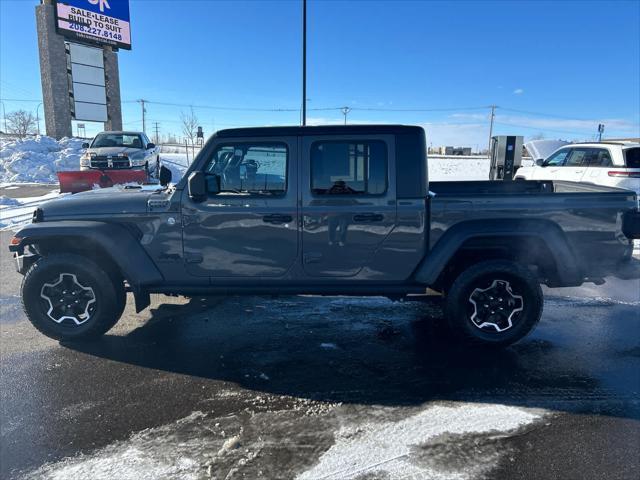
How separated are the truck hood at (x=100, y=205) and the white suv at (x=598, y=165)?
8.48 m

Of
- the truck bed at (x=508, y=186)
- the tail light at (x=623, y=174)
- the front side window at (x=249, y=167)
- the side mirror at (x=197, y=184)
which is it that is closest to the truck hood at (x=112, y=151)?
the front side window at (x=249, y=167)

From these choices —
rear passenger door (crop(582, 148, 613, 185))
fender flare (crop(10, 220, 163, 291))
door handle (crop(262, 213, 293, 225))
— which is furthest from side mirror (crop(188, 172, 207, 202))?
rear passenger door (crop(582, 148, 613, 185))

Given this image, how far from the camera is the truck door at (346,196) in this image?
3924mm

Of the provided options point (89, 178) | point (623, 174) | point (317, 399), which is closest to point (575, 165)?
point (623, 174)

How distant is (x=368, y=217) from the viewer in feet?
12.9

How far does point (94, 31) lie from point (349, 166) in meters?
27.6

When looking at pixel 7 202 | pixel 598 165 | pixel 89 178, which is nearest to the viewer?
pixel 598 165

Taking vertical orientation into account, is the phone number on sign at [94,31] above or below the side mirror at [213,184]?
above

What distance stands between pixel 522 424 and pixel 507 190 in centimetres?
292

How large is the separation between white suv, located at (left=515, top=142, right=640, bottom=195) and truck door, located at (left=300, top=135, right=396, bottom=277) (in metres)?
6.98

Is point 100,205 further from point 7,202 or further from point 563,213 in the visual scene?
point 7,202

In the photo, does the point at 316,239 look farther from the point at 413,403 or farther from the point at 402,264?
the point at 413,403

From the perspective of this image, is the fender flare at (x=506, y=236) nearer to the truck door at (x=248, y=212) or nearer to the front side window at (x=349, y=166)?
the front side window at (x=349, y=166)

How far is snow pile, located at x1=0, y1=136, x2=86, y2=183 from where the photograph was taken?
835 inches
